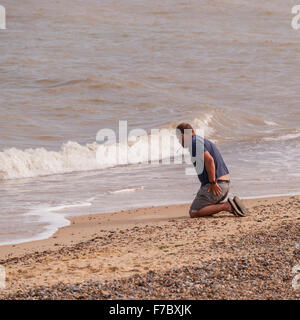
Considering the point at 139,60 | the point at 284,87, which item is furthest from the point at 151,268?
the point at 139,60

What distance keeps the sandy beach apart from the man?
163 mm

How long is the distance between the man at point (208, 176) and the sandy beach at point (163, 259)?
0.53ft

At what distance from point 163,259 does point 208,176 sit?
7.21 ft

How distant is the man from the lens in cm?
780

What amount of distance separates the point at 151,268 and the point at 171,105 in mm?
12995

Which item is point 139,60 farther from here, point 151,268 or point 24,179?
point 151,268

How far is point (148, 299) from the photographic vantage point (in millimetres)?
4844

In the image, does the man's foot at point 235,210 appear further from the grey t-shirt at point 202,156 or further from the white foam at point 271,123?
the white foam at point 271,123

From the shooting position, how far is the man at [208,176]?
780 centimetres
